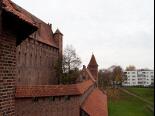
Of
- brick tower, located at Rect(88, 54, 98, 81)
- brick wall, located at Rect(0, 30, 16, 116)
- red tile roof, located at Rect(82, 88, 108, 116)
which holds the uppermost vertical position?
brick tower, located at Rect(88, 54, 98, 81)

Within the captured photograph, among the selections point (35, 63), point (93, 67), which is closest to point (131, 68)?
point (93, 67)

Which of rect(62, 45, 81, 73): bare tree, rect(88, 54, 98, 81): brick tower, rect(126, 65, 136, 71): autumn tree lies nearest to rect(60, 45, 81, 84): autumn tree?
rect(62, 45, 81, 73): bare tree

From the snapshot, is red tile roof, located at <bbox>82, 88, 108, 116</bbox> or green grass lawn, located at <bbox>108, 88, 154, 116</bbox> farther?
green grass lawn, located at <bbox>108, 88, 154, 116</bbox>

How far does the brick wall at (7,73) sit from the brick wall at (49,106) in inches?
312

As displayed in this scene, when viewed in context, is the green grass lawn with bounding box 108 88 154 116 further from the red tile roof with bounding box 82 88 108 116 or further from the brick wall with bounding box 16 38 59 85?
the brick wall with bounding box 16 38 59 85

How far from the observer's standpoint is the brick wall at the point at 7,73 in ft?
16.6

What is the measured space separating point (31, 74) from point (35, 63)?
2.30 m

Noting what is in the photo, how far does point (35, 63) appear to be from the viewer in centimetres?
3956

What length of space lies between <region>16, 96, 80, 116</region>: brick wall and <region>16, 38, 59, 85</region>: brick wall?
1516cm

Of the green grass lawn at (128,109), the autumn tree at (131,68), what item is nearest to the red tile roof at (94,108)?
the green grass lawn at (128,109)

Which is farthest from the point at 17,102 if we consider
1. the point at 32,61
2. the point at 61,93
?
the point at 32,61

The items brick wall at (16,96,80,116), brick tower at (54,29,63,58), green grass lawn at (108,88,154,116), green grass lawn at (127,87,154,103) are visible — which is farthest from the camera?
brick tower at (54,29,63,58)

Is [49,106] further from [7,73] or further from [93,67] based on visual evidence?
[93,67]

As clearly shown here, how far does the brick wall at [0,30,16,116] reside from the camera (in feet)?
16.6
